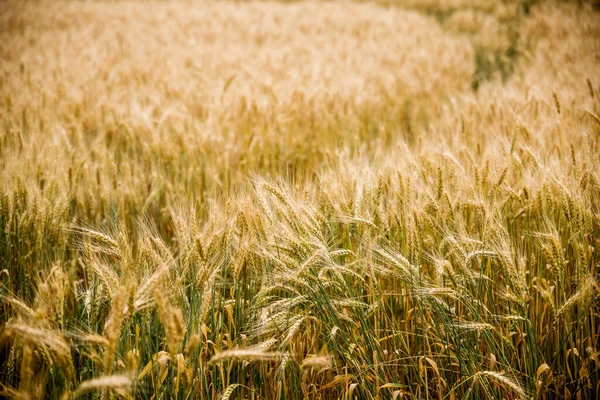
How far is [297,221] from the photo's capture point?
1.50m

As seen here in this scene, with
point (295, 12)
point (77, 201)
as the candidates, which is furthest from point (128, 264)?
point (295, 12)

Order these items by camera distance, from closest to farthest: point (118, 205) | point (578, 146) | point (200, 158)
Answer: point (118, 205), point (578, 146), point (200, 158)

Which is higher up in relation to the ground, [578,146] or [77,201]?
[578,146]

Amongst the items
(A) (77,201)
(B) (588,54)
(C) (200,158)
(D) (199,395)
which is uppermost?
(B) (588,54)

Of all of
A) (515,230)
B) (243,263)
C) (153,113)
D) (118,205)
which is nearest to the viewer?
(243,263)

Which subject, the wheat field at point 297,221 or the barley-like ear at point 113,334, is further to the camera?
the wheat field at point 297,221

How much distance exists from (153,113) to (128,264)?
2.64m

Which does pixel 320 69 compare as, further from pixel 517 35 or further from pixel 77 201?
pixel 517 35

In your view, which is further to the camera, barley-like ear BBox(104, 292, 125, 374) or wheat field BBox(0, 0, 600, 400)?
wheat field BBox(0, 0, 600, 400)

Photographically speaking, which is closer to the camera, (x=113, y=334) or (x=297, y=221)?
(x=113, y=334)

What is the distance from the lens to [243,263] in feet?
4.66

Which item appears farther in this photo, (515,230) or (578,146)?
(578,146)

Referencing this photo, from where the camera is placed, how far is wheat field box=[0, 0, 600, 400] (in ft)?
4.27

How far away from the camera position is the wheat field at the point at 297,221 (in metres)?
1.30
